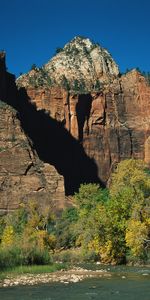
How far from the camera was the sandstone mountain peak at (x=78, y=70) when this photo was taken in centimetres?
14188

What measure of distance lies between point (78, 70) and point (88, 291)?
A: 123 m

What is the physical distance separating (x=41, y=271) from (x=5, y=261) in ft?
10.6

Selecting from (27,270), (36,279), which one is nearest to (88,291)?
(36,279)

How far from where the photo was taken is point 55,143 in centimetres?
13538

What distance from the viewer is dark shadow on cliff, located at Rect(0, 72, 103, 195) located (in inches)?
5231

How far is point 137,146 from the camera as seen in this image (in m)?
137

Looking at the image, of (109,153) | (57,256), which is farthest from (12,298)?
(109,153)

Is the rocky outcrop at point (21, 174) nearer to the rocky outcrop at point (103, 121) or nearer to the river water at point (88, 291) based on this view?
the rocky outcrop at point (103, 121)

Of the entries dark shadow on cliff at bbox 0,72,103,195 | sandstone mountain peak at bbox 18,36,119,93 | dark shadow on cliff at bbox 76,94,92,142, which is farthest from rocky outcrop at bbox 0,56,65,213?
sandstone mountain peak at bbox 18,36,119,93

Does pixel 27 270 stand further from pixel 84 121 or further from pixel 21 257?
pixel 84 121

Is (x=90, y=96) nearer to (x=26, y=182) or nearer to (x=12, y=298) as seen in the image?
(x=26, y=182)

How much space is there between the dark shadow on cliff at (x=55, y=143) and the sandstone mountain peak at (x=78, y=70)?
875 cm

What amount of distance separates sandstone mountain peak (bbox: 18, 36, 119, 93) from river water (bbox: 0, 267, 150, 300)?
10567 cm

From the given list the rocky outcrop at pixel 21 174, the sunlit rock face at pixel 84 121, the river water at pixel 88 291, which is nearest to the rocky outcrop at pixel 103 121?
the sunlit rock face at pixel 84 121
